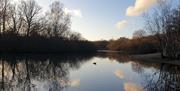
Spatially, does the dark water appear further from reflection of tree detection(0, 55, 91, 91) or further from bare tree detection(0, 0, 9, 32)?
bare tree detection(0, 0, 9, 32)

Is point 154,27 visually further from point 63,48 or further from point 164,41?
point 63,48

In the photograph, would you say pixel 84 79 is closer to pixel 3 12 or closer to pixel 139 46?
pixel 3 12

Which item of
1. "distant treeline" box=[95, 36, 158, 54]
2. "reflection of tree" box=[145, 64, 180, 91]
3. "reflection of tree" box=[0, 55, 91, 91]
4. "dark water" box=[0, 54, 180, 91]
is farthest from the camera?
"distant treeline" box=[95, 36, 158, 54]

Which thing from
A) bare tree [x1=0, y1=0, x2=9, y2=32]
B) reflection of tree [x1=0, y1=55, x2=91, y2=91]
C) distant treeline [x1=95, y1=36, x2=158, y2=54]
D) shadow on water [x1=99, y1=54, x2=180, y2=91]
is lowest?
shadow on water [x1=99, y1=54, x2=180, y2=91]

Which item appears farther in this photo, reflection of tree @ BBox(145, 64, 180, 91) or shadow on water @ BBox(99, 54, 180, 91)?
shadow on water @ BBox(99, 54, 180, 91)

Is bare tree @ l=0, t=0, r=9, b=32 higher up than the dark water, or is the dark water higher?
bare tree @ l=0, t=0, r=9, b=32

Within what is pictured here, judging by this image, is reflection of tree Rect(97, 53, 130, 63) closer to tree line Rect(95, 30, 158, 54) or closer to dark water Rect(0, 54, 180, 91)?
tree line Rect(95, 30, 158, 54)

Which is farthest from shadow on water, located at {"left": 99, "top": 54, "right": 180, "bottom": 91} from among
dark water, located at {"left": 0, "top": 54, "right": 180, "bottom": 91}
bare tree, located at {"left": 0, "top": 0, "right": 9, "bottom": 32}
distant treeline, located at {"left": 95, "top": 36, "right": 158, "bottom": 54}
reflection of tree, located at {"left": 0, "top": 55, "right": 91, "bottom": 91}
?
bare tree, located at {"left": 0, "top": 0, "right": 9, "bottom": 32}

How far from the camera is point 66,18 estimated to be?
7225cm

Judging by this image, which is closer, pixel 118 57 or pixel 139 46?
pixel 118 57

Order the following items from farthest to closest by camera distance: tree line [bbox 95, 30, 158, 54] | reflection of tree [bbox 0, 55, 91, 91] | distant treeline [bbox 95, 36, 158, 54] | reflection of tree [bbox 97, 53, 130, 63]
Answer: tree line [bbox 95, 30, 158, 54]
distant treeline [bbox 95, 36, 158, 54]
reflection of tree [bbox 97, 53, 130, 63]
reflection of tree [bbox 0, 55, 91, 91]

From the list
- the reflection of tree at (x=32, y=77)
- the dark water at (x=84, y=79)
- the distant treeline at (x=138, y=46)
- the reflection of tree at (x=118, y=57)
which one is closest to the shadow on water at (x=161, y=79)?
the dark water at (x=84, y=79)

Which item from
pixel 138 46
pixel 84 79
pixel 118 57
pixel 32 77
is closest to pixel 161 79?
pixel 84 79

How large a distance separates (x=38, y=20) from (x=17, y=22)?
19.8ft
